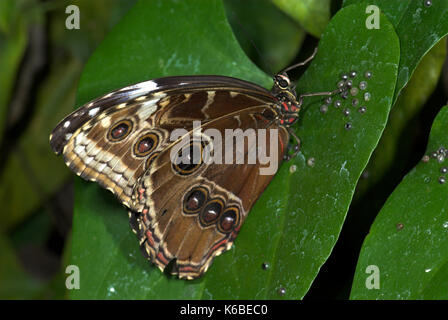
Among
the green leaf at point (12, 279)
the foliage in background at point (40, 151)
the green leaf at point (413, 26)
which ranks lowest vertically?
the green leaf at point (12, 279)

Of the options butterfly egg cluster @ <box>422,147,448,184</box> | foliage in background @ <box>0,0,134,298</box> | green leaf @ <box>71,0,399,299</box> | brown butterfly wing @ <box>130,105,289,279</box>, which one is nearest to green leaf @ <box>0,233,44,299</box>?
foliage in background @ <box>0,0,134,298</box>

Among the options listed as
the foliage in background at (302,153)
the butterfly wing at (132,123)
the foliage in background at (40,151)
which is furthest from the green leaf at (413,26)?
the foliage in background at (40,151)

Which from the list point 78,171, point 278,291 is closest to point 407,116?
point 278,291

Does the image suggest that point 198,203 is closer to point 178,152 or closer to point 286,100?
point 178,152

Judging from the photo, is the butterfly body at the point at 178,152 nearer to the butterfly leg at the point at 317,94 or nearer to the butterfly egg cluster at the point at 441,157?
the butterfly leg at the point at 317,94

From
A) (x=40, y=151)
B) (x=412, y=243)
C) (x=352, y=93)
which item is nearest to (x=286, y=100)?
(x=352, y=93)
